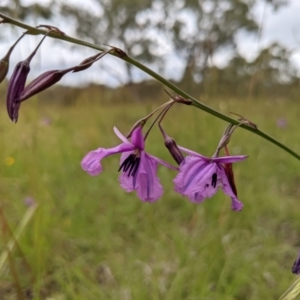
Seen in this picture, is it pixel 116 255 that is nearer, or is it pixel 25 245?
Answer: pixel 25 245

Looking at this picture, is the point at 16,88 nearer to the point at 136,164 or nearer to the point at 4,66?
the point at 4,66

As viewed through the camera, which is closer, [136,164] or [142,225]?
[136,164]

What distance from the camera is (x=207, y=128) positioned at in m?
2.54

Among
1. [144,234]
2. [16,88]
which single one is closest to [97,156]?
[16,88]

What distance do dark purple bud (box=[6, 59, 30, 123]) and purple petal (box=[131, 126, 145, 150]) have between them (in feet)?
0.61

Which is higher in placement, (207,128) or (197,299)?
(207,128)

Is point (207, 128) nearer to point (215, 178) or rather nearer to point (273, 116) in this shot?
point (215, 178)

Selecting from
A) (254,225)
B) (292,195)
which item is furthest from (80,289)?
(292,195)

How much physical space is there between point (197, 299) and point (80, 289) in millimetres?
320

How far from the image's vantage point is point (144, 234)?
171 centimetres

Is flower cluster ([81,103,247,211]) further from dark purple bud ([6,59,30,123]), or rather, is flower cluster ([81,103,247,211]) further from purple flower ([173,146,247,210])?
dark purple bud ([6,59,30,123])

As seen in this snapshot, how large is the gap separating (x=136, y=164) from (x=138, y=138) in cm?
6

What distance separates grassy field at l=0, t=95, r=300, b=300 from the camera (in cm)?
129

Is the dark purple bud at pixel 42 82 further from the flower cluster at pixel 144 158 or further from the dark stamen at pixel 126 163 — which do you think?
the dark stamen at pixel 126 163
